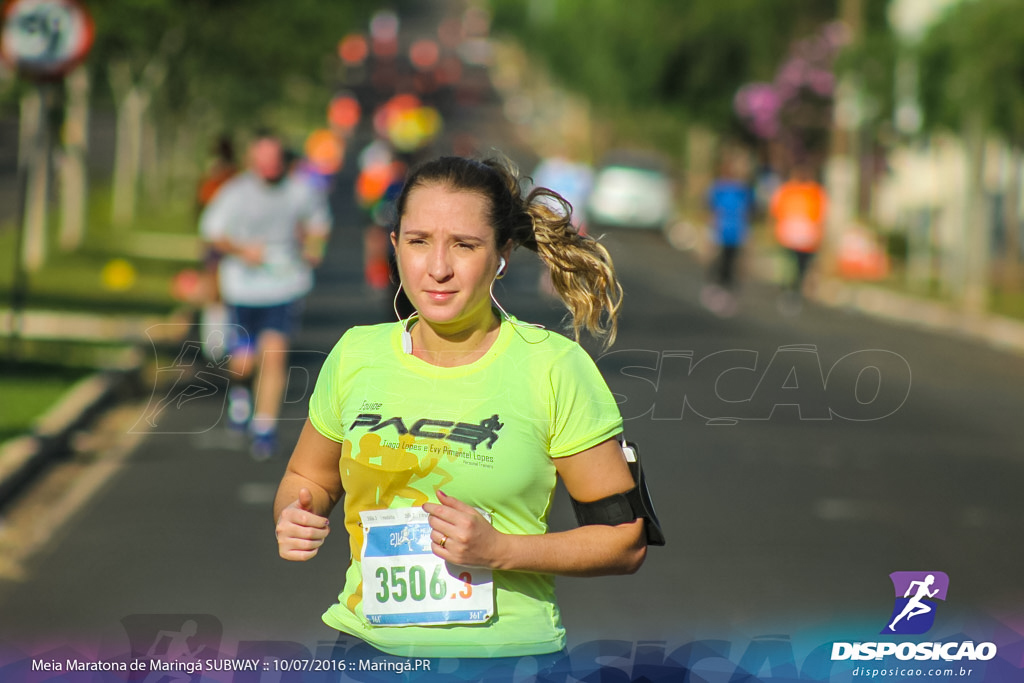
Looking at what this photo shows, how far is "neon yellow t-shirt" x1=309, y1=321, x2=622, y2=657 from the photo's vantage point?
3.20m

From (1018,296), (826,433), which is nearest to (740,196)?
(1018,296)

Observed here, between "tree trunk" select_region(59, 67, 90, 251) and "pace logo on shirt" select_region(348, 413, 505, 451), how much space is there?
81.5 feet

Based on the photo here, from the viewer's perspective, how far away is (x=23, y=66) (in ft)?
42.6

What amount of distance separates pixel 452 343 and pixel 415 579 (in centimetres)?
42

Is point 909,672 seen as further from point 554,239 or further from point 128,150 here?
point 128,150

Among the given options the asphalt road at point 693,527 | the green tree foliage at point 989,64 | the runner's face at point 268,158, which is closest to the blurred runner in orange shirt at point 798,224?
the green tree foliage at point 989,64

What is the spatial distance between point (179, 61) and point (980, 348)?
18.0 meters

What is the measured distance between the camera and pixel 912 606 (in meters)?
3.94

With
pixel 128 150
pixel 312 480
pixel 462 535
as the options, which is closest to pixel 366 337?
pixel 312 480

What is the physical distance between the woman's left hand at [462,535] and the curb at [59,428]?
6.73 metres

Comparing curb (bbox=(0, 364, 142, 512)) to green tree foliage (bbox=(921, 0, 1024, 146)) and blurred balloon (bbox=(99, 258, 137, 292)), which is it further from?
green tree foliage (bbox=(921, 0, 1024, 146))

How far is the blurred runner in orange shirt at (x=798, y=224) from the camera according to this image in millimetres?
24875

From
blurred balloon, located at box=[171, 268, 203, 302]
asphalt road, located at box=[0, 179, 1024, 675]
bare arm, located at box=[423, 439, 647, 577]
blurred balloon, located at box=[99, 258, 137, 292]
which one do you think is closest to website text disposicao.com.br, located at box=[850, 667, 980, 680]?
asphalt road, located at box=[0, 179, 1024, 675]

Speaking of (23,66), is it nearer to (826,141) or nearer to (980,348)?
(980,348)
